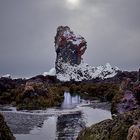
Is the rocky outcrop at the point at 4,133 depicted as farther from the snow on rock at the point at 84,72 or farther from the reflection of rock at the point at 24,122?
the snow on rock at the point at 84,72

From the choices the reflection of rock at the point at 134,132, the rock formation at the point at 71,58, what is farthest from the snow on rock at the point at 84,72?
the reflection of rock at the point at 134,132

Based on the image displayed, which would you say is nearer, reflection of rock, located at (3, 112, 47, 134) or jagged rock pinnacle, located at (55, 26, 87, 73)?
reflection of rock, located at (3, 112, 47, 134)

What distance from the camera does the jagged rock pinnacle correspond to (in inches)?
5000

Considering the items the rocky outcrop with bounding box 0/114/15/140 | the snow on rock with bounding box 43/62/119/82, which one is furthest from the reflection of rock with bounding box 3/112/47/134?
the snow on rock with bounding box 43/62/119/82

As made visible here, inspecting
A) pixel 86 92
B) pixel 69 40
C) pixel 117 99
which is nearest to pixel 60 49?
pixel 69 40

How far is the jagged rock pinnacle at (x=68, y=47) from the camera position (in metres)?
127

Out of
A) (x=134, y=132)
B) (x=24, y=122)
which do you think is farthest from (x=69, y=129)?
(x=134, y=132)

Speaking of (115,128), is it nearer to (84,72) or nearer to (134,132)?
(134,132)

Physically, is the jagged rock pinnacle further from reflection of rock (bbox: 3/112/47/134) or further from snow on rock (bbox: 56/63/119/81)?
reflection of rock (bbox: 3/112/47/134)

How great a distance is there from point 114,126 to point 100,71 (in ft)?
359

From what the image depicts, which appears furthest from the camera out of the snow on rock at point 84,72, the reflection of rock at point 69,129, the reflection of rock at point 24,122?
the snow on rock at point 84,72

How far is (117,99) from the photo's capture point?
31.2 metres

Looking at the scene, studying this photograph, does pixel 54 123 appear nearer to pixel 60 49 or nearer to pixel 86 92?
pixel 86 92

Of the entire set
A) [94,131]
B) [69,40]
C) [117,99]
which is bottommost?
[94,131]
